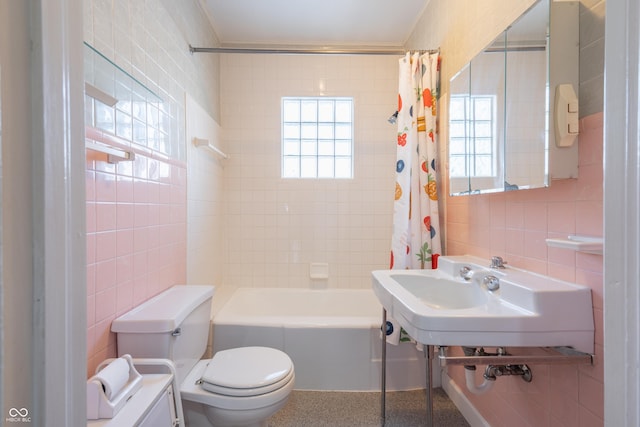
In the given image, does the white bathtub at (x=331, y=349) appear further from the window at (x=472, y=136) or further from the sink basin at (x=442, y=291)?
the window at (x=472, y=136)

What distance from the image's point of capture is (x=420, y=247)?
2.03 meters

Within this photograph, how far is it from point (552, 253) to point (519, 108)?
59cm

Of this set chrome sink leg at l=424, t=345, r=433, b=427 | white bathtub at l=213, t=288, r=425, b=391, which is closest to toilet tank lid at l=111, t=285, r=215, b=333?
white bathtub at l=213, t=288, r=425, b=391

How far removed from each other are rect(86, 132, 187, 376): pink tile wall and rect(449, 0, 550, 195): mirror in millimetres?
1587

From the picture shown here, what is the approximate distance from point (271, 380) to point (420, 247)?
119 centimetres

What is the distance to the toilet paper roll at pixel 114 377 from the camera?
37.2 inches

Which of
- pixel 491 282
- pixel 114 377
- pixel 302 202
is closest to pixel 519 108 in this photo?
pixel 491 282

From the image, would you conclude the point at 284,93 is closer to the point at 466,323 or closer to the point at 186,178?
the point at 186,178

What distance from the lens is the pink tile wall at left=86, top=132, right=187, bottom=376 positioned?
1115mm

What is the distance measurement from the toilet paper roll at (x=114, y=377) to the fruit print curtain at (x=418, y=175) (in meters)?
1.53

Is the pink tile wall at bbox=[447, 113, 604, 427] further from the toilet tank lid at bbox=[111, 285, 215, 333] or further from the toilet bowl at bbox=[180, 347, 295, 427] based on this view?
the toilet tank lid at bbox=[111, 285, 215, 333]

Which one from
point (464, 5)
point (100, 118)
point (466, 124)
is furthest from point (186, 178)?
point (464, 5)

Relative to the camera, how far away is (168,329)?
4.02 feet

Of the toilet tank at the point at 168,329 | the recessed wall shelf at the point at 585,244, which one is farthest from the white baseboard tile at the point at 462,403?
the toilet tank at the point at 168,329
